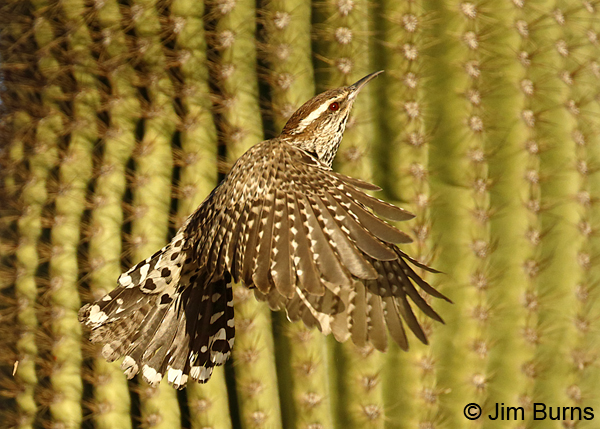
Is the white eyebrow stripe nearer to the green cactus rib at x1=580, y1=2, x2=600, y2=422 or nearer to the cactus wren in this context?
the cactus wren

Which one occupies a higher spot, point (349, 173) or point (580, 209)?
point (349, 173)

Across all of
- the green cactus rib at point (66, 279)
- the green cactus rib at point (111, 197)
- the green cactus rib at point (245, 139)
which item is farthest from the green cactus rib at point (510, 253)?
the green cactus rib at point (66, 279)

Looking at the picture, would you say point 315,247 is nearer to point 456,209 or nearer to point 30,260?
point 456,209

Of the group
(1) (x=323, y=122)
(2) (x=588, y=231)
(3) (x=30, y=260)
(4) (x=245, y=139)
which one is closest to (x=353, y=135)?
(1) (x=323, y=122)

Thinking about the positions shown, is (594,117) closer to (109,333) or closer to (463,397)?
(463,397)

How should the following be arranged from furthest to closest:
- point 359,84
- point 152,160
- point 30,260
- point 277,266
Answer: point 30,260 < point 152,160 < point 359,84 < point 277,266

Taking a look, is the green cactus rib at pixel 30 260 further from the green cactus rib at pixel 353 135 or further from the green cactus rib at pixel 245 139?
the green cactus rib at pixel 353 135
